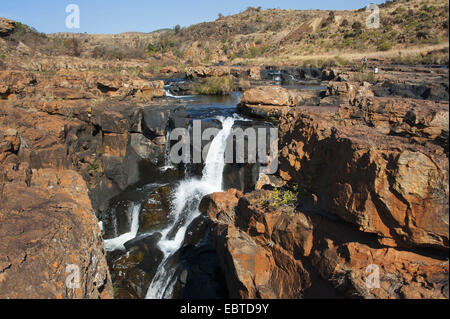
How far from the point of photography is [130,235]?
7.93 meters

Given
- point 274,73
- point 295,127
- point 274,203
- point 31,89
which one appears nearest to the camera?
point 274,203

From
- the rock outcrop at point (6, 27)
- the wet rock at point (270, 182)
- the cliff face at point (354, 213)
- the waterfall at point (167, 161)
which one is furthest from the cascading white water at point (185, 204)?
the rock outcrop at point (6, 27)

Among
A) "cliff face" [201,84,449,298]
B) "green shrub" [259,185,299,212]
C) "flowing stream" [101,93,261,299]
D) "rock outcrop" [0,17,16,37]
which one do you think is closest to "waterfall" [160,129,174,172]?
"flowing stream" [101,93,261,299]

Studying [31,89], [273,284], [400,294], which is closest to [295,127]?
[273,284]

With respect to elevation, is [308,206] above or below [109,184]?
above

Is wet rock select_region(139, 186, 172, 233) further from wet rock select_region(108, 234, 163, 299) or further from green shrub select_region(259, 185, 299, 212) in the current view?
green shrub select_region(259, 185, 299, 212)

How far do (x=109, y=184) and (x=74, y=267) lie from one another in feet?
20.4

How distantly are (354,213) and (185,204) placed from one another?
627 cm

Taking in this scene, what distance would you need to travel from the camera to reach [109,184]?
937 centimetres

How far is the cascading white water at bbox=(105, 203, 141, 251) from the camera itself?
24.2 feet

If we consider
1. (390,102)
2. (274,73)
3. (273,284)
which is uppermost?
(274,73)

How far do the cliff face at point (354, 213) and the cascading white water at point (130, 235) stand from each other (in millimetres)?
3811

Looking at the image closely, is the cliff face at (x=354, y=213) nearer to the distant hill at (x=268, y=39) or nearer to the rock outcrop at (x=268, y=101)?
the distant hill at (x=268, y=39)
